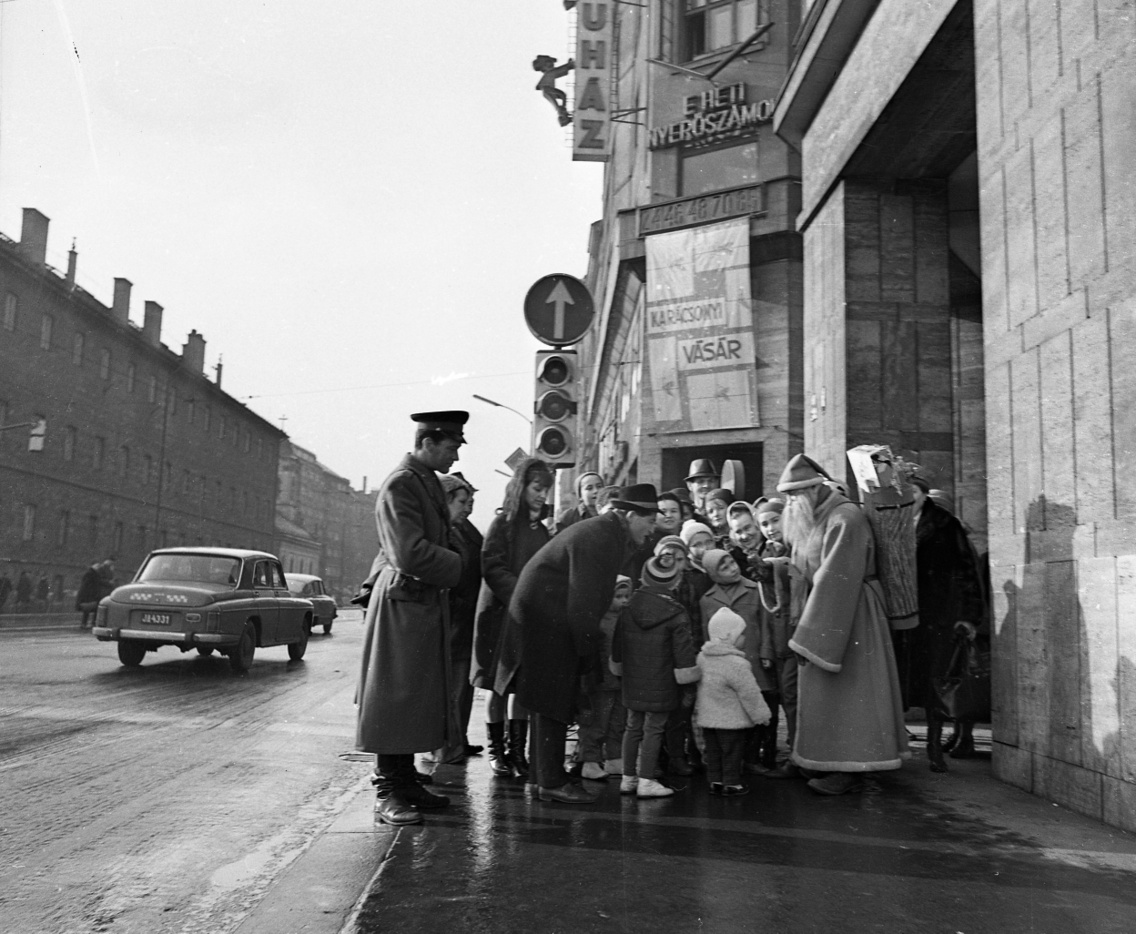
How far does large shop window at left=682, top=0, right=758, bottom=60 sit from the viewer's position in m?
22.7

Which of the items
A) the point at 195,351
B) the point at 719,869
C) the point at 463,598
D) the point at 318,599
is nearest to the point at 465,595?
the point at 463,598

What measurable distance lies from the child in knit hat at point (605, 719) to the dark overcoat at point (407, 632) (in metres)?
1.15

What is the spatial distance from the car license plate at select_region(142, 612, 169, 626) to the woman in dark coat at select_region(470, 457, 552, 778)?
6864mm

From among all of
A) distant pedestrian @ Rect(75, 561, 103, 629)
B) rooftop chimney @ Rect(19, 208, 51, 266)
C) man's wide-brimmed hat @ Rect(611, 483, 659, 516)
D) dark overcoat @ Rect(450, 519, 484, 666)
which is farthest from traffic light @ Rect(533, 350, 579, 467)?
rooftop chimney @ Rect(19, 208, 51, 266)

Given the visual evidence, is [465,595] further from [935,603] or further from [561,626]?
[935,603]

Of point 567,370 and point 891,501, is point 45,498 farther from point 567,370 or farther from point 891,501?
point 891,501

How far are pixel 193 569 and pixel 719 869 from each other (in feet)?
36.1

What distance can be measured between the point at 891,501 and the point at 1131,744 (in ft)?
6.69

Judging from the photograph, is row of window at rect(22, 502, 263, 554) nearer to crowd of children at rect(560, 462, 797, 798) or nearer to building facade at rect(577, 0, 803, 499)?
building facade at rect(577, 0, 803, 499)

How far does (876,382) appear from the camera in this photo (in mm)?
9562

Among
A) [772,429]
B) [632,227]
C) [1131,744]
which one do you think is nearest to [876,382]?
[1131,744]

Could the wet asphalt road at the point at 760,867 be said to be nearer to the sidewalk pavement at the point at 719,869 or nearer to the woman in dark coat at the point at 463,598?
the sidewalk pavement at the point at 719,869

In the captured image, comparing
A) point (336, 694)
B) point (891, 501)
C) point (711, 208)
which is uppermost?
point (711, 208)

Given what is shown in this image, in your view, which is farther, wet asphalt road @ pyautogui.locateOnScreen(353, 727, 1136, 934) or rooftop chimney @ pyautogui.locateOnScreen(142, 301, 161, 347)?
rooftop chimney @ pyautogui.locateOnScreen(142, 301, 161, 347)
